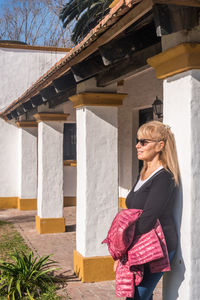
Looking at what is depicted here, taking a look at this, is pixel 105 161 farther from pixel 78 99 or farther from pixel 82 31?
pixel 82 31

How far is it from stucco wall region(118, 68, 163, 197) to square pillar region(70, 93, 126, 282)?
3.51 m

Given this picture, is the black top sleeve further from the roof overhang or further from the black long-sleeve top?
the roof overhang

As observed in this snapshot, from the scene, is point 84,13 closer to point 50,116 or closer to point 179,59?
point 50,116

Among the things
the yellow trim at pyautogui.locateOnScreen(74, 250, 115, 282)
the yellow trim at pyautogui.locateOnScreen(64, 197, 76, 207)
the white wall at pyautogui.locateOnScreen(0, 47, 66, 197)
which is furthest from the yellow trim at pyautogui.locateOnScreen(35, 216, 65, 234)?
the white wall at pyautogui.locateOnScreen(0, 47, 66, 197)

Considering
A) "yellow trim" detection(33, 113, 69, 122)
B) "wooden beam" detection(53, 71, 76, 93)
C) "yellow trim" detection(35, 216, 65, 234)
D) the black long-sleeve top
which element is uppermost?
"wooden beam" detection(53, 71, 76, 93)

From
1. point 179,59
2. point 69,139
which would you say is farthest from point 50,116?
point 179,59

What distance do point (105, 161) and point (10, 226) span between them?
15.2 feet

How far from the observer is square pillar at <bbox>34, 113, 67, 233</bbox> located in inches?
320

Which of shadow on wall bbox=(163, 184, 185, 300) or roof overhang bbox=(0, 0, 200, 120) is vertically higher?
roof overhang bbox=(0, 0, 200, 120)

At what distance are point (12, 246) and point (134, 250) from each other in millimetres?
4797

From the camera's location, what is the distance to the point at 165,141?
296cm

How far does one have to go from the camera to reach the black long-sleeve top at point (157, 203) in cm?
273

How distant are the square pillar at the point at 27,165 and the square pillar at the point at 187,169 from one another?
855 cm

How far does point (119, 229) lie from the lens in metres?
2.76
